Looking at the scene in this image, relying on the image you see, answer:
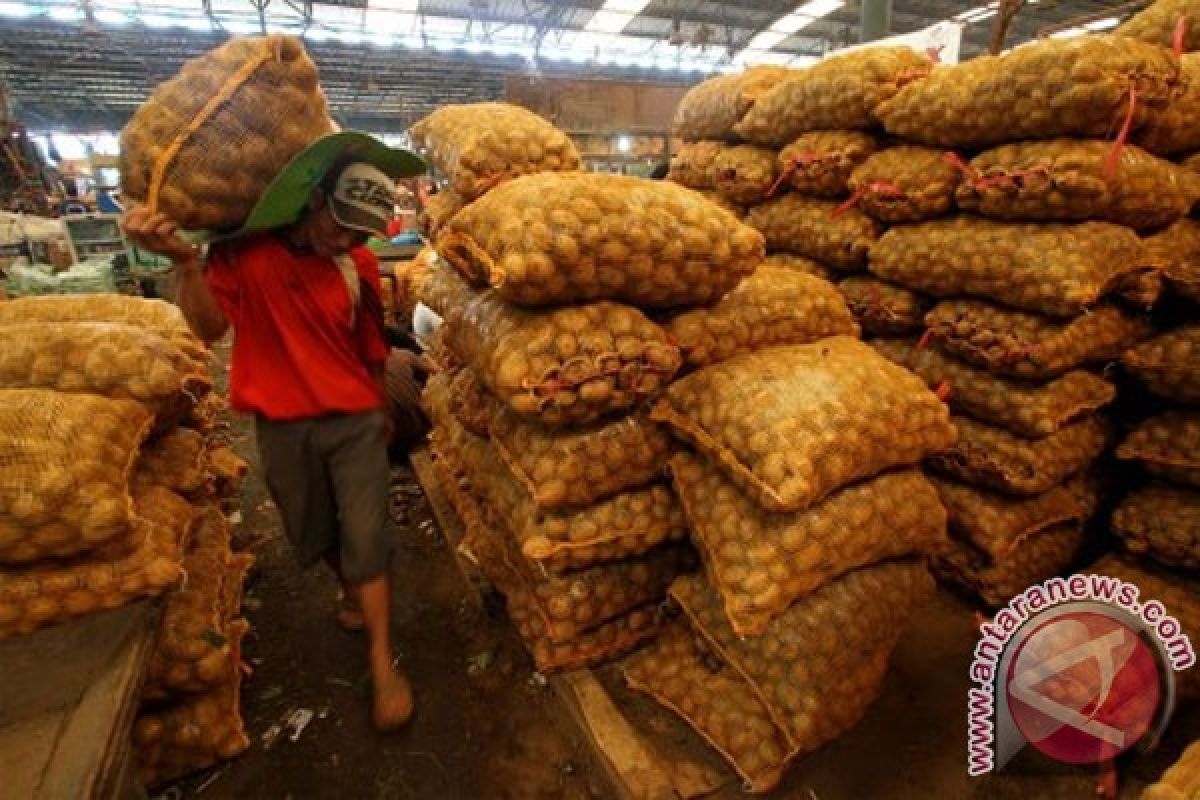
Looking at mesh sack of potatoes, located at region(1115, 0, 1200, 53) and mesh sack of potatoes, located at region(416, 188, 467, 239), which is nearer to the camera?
mesh sack of potatoes, located at region(1115, 0, 1200, 53)


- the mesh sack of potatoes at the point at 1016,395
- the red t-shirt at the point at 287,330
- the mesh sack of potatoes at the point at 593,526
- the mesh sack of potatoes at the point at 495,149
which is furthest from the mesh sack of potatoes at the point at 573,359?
the mesh sack of potatoes at the point at 1016,395

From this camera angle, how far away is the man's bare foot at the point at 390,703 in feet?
7.01

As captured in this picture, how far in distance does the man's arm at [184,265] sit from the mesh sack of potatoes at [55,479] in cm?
40

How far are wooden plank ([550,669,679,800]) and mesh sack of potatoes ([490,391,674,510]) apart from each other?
69 cm

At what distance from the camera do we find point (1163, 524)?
96.2 inches

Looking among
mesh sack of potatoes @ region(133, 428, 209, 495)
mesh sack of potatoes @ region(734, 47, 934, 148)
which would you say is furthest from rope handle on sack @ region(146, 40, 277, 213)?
mesh sack of potatoes @ region(734, 47, 934, 148)

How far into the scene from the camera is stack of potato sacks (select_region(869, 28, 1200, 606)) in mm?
2156

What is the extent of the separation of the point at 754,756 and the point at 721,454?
0.94 meters

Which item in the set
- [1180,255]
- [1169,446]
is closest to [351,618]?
[1169,446]

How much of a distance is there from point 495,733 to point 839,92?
129 inches

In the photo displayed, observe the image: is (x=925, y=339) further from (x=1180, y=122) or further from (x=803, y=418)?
(x=803, y=418)

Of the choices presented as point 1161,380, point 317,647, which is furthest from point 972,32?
point 317,647

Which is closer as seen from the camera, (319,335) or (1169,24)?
(319,335)

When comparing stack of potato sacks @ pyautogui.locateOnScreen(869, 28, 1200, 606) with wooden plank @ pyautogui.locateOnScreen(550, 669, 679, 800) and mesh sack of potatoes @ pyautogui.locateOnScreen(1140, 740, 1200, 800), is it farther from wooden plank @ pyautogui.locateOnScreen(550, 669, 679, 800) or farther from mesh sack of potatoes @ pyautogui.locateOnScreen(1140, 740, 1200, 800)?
Answer: wooden plank @ pyautogui.locateOnScreen(550, 669, 679, 800)
